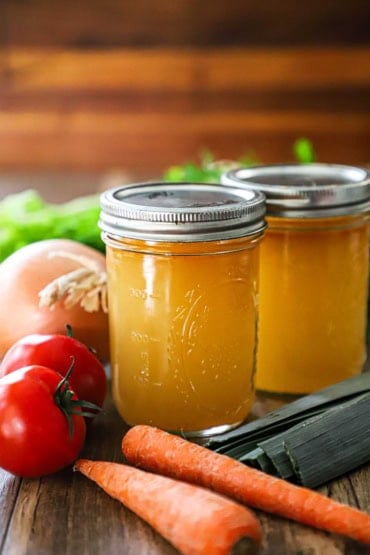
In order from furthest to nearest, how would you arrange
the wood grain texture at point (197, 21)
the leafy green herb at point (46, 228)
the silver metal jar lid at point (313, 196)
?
the wood grain texture at point (197, 21) → the leafy green herb at point (46, 228) → the silver metal jar lid at point (313, 196)

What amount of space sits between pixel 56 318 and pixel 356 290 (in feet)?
1.63

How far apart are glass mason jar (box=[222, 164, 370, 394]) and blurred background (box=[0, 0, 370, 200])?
2280mm

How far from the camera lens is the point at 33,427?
1.07 m

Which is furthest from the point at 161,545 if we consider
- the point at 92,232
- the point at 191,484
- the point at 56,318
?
the point at 92,232

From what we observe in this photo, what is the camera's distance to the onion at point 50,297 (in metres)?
1.42

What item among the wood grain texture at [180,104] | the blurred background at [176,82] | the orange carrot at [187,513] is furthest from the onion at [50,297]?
the wood grain texture at [180,104]

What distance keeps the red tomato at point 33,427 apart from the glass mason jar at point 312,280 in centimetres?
41

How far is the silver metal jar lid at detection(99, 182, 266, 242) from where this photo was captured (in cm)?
113

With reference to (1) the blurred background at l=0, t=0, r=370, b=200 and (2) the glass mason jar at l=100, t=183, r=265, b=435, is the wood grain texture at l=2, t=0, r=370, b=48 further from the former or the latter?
(2) the glass mason jar at l=100, t=183, r=265, b=435

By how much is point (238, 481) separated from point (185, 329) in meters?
0.23

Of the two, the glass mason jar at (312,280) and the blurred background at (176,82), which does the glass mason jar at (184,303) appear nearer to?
the glass mason jar at (312,280)

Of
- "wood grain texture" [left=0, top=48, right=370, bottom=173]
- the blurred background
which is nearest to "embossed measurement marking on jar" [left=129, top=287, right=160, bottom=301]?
the blurred background

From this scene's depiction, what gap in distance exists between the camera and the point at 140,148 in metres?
3.93

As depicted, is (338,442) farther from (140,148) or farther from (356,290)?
(140,148)
